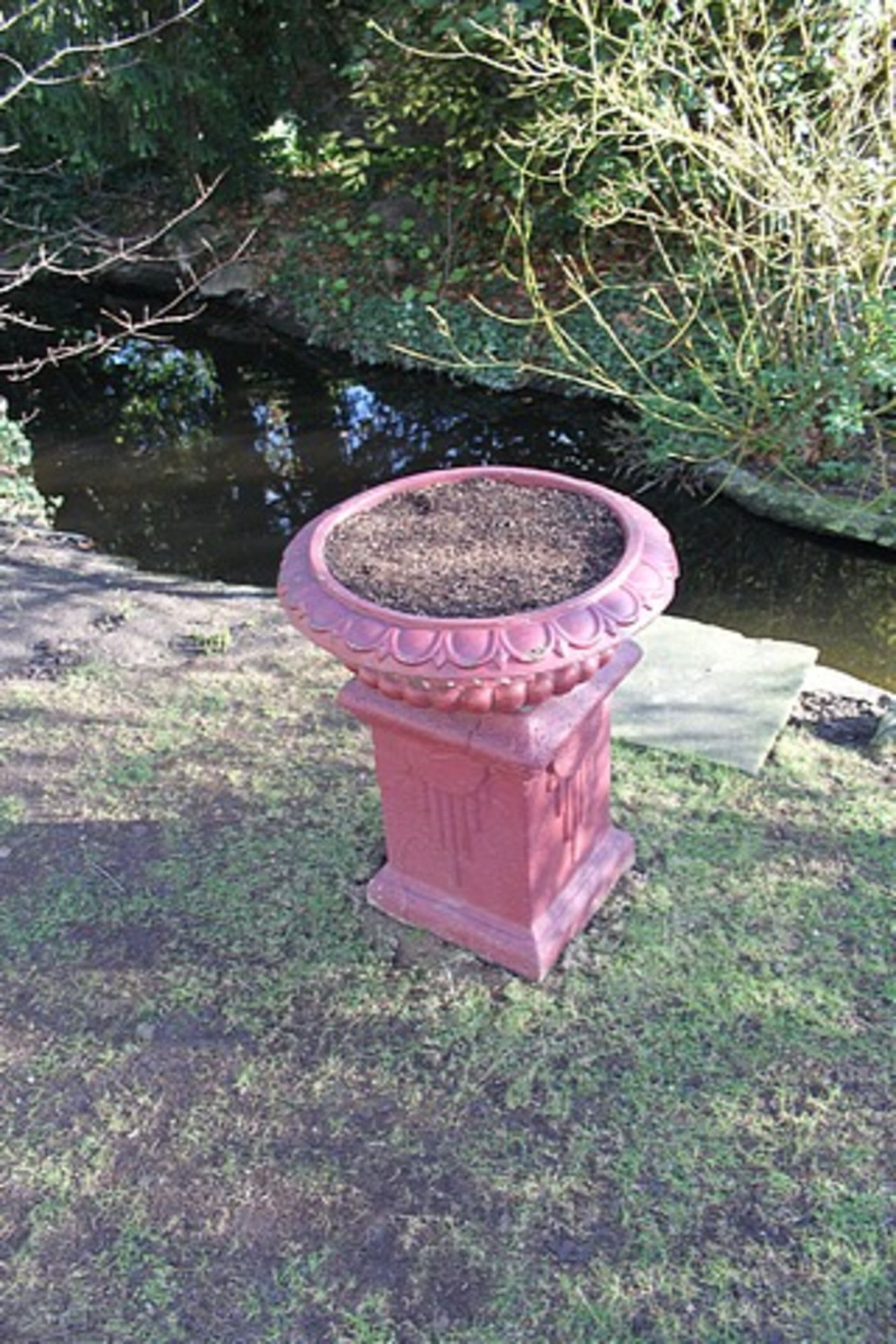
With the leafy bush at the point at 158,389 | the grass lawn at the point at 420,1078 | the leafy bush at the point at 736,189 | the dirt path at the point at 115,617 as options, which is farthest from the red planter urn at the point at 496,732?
the leafy bush at the point at 158,389

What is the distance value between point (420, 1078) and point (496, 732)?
0.76 meters

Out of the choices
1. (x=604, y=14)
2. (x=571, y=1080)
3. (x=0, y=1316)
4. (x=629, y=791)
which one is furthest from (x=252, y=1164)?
(x=604, y=14)

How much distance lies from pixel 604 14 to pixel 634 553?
4.35m

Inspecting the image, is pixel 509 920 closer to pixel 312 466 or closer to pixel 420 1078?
pixel 420 1078

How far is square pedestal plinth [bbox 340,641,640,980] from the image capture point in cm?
228

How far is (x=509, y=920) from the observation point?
2545 millimetres

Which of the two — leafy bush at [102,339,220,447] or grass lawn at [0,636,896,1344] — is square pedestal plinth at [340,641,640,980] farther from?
leafy bush at [102,339,220,447]

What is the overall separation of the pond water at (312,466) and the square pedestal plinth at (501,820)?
240 centimetres

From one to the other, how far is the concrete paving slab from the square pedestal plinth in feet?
1.90

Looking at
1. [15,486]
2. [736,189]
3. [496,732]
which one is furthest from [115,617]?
[736,189]

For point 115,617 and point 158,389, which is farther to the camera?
point 158,389

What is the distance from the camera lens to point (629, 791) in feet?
10.1

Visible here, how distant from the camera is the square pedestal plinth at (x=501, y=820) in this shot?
2.28 m

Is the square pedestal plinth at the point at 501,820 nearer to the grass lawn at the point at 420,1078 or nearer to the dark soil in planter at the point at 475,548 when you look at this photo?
the grass lawn at the point at 420,1078
